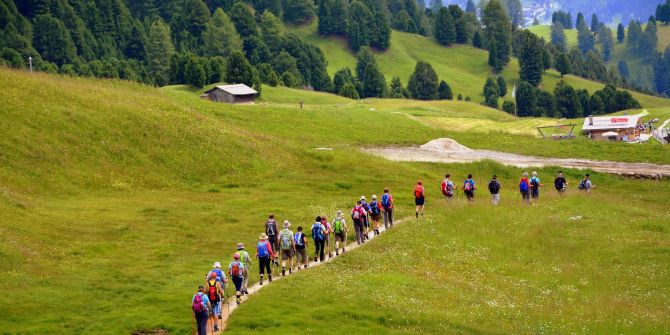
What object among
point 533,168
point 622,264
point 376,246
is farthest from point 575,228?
point 533,168

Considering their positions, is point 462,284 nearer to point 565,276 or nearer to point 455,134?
point 565,276

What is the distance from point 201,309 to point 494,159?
6025 cm

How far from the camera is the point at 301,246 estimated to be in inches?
1781

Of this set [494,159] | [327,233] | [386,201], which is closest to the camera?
[327,233]

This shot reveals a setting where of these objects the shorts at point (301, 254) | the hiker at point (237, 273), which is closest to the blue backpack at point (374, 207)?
the shorts at point (301, 254)

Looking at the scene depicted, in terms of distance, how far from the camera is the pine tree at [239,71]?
156750 mm

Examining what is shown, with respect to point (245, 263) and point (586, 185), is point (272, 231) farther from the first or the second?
point (586, 185)

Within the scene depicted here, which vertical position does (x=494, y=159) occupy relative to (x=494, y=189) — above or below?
below

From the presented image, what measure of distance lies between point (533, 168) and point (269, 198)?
28.7m

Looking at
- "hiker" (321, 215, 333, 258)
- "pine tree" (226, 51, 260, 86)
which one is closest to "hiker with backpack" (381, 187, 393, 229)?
"hiker" (321, 215, 333, 258)

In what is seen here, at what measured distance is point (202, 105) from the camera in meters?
100

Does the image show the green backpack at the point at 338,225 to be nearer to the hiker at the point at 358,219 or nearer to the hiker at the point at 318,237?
the hiker at the point at 318,237

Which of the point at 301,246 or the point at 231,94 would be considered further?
the point at 231,94

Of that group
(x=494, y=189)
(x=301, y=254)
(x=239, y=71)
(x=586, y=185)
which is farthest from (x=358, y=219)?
(x=239, y=71)
